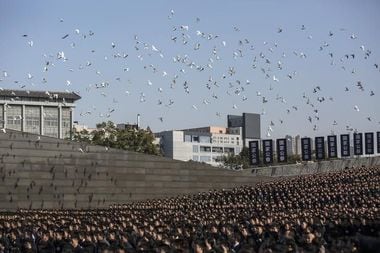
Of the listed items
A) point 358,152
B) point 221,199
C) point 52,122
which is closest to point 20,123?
point 52,122

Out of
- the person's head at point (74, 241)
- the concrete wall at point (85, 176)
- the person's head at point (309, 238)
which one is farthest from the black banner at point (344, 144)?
the person's head at point (309, 238)

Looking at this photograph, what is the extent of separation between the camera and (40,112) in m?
102

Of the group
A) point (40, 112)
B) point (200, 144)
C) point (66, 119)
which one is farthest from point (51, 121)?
point (200, 144)

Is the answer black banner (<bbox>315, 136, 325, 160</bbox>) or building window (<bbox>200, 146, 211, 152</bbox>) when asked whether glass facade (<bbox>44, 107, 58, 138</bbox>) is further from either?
black banner (<bbox>315, 136, 325, 160</bbox>)

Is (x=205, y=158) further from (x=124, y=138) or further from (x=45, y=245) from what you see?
(x=45, y=245)

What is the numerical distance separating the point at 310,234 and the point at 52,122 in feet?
300

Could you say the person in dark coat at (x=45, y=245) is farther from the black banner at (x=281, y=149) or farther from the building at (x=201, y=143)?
the building at (x=201, y=143)

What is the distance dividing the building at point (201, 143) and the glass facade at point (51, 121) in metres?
22.4

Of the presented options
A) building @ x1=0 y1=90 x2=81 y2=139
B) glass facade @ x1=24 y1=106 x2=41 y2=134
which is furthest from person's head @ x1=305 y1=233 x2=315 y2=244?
glass facade @ x1=24 y1=106 x2=41 y2=134

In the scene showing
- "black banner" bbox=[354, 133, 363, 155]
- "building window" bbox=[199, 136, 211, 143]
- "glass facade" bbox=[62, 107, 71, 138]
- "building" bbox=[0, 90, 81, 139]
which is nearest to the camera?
"black banner" bbox=[354, 133, 363, 155]

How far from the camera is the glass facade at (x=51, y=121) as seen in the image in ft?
340

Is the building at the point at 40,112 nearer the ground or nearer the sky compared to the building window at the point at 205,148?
nearer the sky

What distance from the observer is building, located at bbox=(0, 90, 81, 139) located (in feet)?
328

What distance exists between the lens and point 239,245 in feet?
49.9
